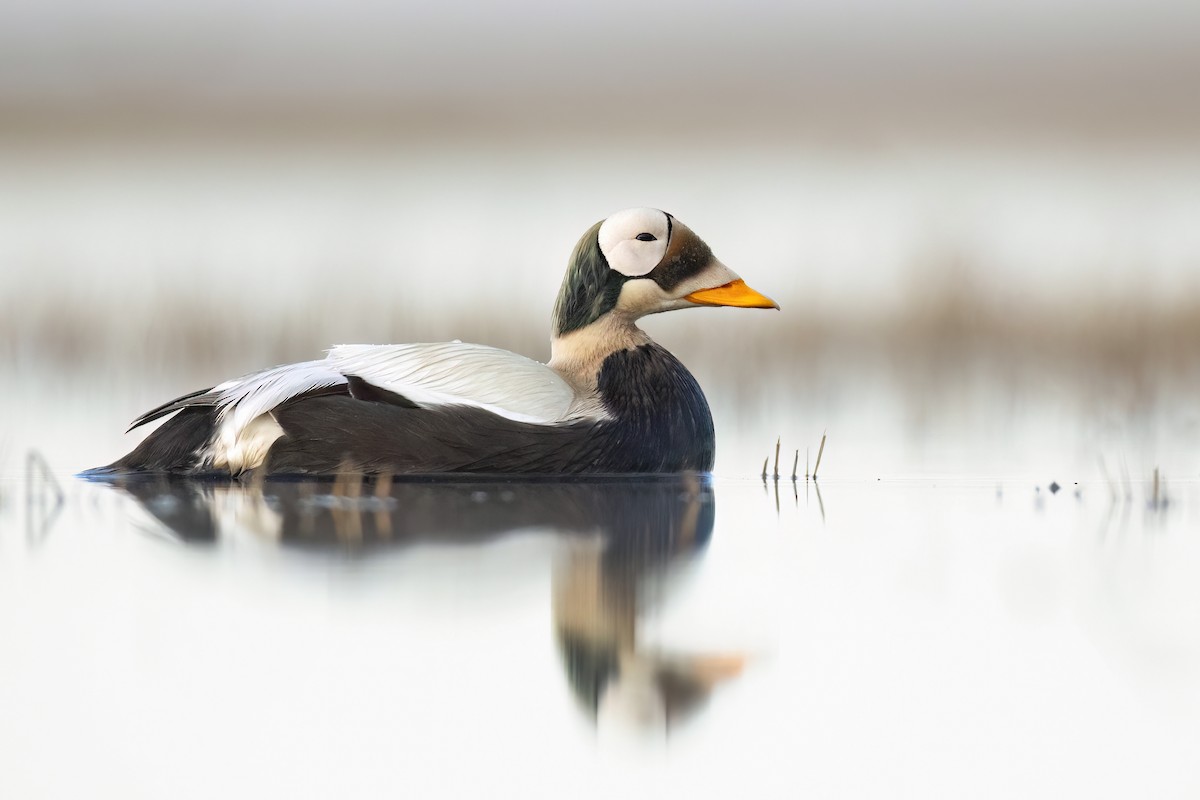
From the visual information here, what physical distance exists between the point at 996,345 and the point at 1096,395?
3.70ft

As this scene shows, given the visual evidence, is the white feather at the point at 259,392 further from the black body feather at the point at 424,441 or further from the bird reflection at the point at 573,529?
the bird reflection at the point at 573,529

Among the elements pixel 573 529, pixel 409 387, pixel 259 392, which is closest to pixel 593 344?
pixel 409 387

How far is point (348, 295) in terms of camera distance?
26.5 ft

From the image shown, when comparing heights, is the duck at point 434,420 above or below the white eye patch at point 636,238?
below

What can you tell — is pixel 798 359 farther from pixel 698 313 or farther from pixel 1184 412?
pixel 1184 412

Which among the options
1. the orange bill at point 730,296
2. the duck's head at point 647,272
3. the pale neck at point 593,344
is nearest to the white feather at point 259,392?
the pale neck at point 593,344

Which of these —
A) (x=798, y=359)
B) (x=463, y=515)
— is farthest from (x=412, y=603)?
(x=798, y=359)

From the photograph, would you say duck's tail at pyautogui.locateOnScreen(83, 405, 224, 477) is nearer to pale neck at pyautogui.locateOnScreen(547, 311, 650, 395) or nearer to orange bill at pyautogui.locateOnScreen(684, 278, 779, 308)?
pale neck at pyautogui.locateOnScreen(547, 311, 650, 395)

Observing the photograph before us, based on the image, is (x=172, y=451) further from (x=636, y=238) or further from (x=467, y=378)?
(x=636, y=238)

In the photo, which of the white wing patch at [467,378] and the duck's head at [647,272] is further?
the duck's head at [647,272]

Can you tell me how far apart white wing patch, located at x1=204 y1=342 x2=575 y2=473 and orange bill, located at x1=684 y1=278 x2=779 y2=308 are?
0.68m

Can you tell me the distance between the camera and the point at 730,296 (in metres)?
5.67

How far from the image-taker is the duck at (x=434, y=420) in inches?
199

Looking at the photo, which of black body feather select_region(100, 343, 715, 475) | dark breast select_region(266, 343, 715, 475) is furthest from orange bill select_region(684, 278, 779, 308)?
dark breast select_region(266, 343, 715, 475)
